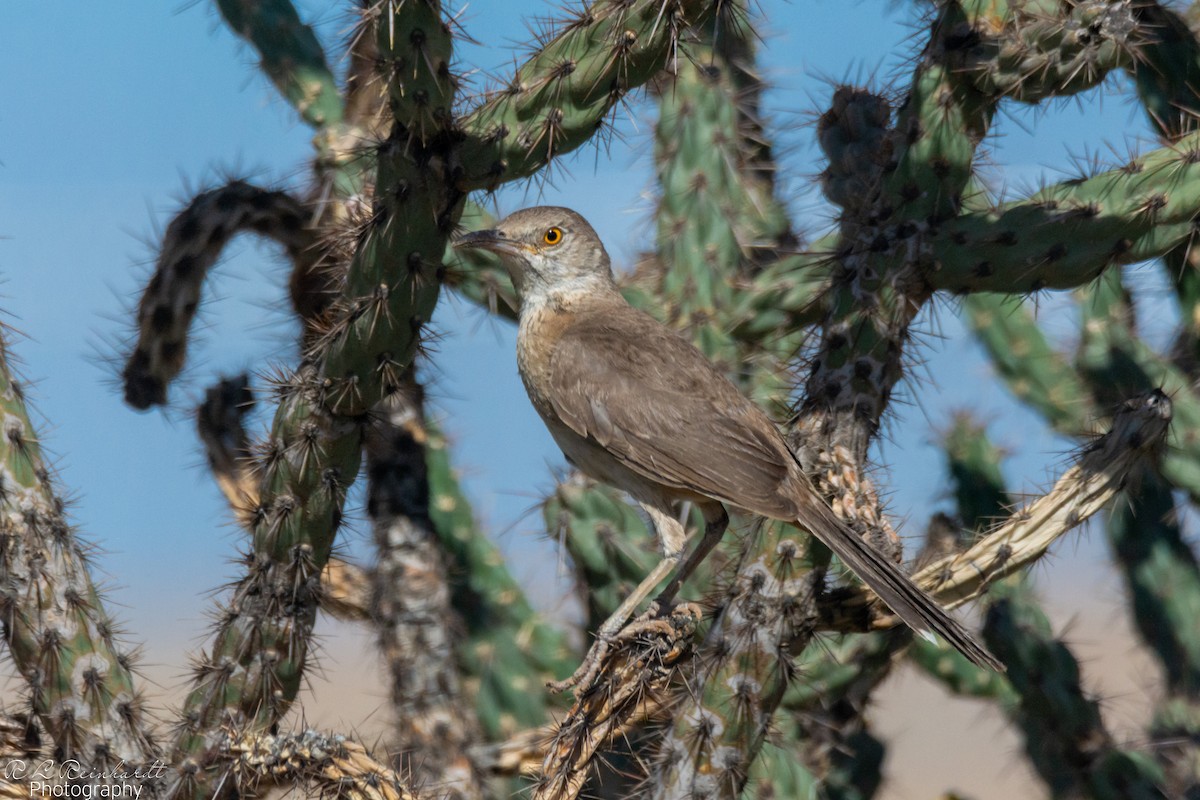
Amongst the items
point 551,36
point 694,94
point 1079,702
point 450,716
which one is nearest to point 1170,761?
point 1079,702

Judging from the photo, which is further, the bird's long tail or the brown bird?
the brown bird

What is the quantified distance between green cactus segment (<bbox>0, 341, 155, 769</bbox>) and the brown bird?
141 centimetres

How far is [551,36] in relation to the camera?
3.91m

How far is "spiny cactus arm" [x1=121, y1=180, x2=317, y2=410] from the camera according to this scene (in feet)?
15.4

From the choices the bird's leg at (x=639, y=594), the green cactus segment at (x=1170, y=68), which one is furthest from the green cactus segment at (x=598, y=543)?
the green cactus segment at (x=1170, y=68)

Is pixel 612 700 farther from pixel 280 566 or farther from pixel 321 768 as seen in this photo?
pixel 280 566

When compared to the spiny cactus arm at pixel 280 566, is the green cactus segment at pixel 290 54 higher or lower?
higher

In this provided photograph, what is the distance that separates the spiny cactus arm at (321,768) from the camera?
10.7 feet

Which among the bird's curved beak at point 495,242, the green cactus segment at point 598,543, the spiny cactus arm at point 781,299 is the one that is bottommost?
the green cactus segment at point 598,543

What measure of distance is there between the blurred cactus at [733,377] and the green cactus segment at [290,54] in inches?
0.5

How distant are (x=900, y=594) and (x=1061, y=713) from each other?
1.86 meters

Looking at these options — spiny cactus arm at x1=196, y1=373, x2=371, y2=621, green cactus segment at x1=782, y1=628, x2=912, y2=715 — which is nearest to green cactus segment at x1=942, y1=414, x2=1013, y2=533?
green cactus segment at x1=782, y1=628, x2=912, y2=715

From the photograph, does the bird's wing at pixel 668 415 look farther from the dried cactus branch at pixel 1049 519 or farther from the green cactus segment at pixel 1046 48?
the green cactus segment at pixel 1046 48

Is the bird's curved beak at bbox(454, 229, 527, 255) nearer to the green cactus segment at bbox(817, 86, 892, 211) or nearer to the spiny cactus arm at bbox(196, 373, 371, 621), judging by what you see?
the green cactus segment at bbox(817, 86, 892, 211)
